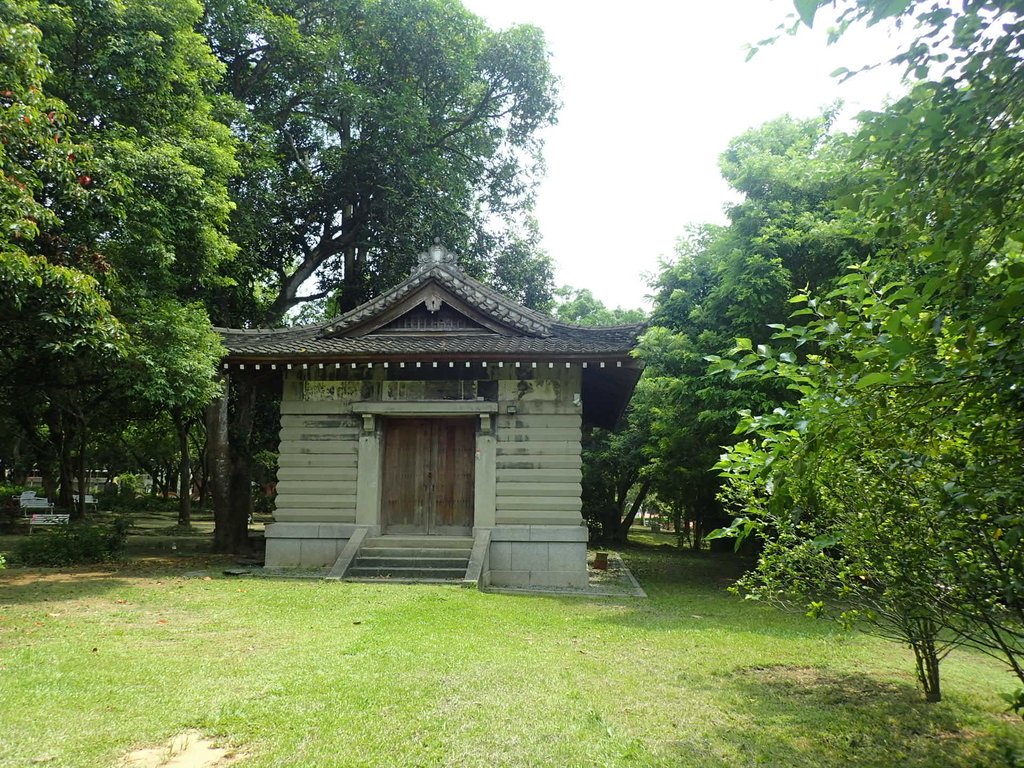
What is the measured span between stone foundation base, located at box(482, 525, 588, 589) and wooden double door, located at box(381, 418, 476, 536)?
106cm

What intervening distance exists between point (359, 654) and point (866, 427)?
508 centimetres

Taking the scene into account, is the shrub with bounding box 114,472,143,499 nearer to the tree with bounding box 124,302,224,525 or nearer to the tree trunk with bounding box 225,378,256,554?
the tree trunk with bounding box 225,378,256,554

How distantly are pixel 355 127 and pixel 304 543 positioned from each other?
1340 centimetres

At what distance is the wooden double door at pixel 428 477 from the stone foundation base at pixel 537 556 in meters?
1.06

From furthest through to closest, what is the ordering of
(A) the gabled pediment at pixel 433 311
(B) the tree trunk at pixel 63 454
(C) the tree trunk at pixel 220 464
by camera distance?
(B) the tree trunk at pixel 63 454 < (C) the tree trunk at pixel 220 464 < (A) the gabled pediment at pixel 433 311

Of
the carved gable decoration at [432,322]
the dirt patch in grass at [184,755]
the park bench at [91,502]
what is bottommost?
the park bench at [91,502]

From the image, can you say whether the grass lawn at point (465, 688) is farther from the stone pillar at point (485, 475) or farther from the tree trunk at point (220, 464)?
the tree trunk at point (220, 464)

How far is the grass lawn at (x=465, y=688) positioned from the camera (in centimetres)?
429

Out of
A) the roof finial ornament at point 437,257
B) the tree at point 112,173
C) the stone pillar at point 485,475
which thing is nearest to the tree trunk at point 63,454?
the tree at point 112,173

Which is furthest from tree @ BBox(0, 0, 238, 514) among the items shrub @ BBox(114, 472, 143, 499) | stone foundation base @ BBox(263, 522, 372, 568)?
shrub @ BBox(114, 472, 143, 499)

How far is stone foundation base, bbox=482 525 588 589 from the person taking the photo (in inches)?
510

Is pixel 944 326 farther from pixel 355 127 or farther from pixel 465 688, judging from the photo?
pixel 355 127

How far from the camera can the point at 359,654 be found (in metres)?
6.55

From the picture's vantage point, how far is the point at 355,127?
2106 centimetres
